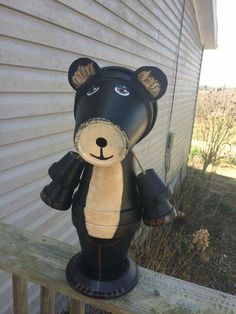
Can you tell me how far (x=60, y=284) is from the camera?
2.98 ft

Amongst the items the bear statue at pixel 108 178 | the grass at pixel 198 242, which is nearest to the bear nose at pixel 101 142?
the bear statue at pixel 108 178

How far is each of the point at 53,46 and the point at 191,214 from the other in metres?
3.89

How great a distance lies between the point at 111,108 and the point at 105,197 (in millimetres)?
218

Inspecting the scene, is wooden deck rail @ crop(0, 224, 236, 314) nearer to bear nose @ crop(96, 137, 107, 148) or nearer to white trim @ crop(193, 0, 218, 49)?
bear nose @ crop(96, 137, 107, 148)

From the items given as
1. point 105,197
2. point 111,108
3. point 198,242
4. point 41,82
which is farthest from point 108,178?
point 198,242

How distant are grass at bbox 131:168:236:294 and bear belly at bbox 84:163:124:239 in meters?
2.33

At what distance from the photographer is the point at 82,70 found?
81 cm

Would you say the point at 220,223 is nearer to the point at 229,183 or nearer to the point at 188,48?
the point at 229,183

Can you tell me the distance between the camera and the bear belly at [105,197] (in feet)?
2.56

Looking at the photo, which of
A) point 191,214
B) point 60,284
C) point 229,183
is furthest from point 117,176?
point 229,183

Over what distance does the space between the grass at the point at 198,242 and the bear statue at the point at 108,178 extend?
7.24 ft

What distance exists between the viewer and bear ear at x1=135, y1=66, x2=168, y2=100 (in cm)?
78

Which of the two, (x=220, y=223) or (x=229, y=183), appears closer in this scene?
(x=220, y=223)

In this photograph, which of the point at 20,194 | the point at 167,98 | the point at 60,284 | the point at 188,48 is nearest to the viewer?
the point at 60,284
